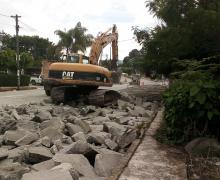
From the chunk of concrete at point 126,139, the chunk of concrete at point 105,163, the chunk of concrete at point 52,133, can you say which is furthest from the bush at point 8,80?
the chunk of concrete at point 105,163

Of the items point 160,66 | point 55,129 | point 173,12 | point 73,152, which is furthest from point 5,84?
point 73,152

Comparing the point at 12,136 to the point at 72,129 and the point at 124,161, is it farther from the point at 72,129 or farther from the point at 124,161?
the point at 124,161

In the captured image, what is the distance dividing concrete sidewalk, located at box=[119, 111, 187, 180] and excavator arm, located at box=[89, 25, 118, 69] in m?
17.9

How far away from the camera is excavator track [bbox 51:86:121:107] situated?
19.3 meters

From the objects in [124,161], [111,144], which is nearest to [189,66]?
[111,144]

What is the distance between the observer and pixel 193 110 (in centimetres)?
799

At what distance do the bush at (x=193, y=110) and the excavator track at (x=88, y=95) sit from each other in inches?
410

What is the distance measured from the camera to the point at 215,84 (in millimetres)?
7934

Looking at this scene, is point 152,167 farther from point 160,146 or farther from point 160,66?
point 160,66

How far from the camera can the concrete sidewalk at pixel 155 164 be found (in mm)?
6105

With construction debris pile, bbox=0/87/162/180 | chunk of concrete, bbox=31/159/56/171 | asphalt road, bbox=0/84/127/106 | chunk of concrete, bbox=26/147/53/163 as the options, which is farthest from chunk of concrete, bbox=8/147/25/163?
asphalt road, bbox=0/84/127/106

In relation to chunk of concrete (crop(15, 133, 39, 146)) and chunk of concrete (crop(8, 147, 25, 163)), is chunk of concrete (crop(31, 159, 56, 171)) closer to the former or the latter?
chunk of concrete (crop(8, 147, 25, 163))

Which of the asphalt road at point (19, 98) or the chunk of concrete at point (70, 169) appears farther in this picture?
the asphalt road at point (19, 98)

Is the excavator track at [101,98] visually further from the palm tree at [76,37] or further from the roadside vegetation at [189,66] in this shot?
the palm tree at [76,37]
